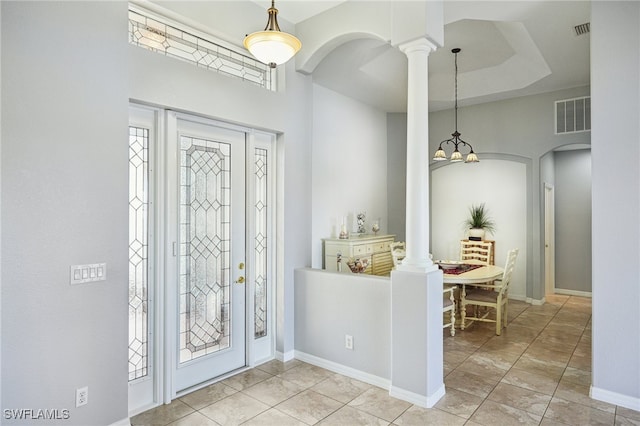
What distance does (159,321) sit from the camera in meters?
2.96

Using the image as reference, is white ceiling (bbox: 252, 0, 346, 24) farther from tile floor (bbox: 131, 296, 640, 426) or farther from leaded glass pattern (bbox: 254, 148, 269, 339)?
tile floor (bbox: 131, 296, 640, 426)

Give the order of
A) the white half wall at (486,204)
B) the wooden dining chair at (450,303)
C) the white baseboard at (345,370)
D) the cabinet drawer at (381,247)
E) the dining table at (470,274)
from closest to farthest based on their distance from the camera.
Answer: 1. the white baseboard at (345,370)
2. the dining table at (470,274)
3. the wooden dining chair at (450,303)
4. the cabinet drawer at (381,247)
5. the white half wall at (486,204)

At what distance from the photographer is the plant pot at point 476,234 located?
21.3 feet

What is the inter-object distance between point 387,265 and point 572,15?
146 inches

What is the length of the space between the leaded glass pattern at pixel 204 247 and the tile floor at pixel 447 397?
467mm

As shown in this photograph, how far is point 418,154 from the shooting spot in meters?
3.10

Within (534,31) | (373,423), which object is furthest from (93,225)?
(534,31)

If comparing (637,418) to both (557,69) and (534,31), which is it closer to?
(534,31)

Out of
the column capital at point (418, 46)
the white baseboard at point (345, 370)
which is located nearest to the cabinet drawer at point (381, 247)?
the white baseboard at point (345, 370)

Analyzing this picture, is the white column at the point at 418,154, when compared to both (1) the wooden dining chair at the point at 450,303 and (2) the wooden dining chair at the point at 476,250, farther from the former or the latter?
(2) the wooden dining chair at the point at 476,250

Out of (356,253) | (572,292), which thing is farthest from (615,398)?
(572,292)

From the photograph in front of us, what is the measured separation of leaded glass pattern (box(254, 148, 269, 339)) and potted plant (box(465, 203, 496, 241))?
4.19 meters

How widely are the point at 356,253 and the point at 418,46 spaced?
2.75 m

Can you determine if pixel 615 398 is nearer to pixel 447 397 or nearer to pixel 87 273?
pixel 447 397
